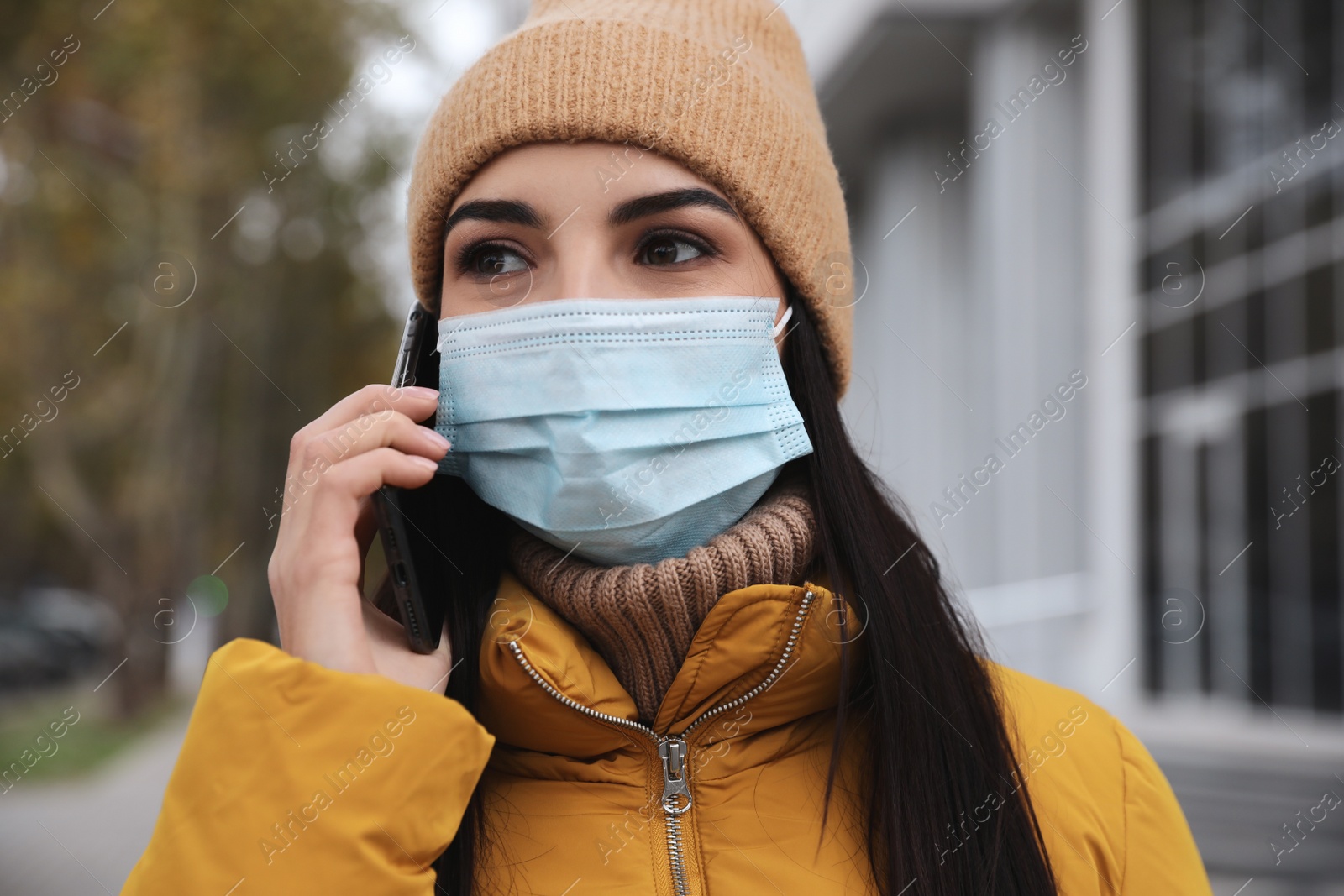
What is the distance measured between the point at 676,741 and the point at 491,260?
887mm

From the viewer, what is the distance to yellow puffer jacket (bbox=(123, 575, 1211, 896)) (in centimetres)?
149

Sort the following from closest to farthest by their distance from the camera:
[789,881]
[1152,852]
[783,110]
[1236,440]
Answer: [789,881]
[1152,852]
[783,110]
[1236,440]

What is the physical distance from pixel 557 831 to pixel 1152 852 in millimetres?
924

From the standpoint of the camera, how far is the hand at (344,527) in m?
1.62

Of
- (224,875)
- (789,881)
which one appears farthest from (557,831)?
(224,875)

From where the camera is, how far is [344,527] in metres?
1.66

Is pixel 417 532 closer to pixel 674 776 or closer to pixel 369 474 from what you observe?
pixel 369 474

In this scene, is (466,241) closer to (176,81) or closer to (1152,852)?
(1152,852)

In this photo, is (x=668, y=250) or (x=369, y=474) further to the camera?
(x=668, y=250)

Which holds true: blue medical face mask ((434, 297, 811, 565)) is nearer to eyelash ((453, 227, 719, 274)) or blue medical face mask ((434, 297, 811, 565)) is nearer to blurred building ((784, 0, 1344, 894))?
eyelash ((453, 227, 719, 274))

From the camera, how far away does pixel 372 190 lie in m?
13.5

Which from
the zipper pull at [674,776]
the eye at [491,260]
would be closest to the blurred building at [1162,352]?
the eye at [491,260]

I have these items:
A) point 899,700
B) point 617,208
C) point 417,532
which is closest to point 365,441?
point 417,532

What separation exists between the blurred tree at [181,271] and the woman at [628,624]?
734 cm
